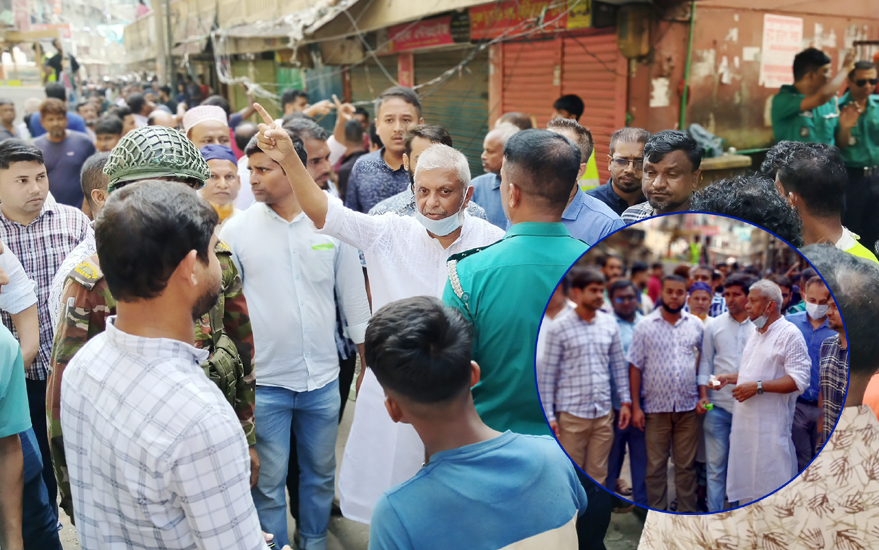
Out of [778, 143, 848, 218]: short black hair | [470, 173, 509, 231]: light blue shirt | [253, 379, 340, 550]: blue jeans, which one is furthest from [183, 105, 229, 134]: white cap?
[778, 143, 848, 218]: short black hair

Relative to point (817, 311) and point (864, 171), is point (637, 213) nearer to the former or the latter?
point (817, 311)

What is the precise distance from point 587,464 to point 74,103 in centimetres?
1903

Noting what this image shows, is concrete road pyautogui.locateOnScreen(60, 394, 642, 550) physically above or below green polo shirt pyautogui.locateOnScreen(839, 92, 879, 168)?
below

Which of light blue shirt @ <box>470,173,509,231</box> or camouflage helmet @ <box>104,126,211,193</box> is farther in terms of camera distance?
light blue shirt @ <box>470,173,509,231</box>

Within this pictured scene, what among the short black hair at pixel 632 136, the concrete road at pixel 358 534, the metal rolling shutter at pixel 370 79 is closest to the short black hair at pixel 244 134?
the concrete road at pixel 358 534

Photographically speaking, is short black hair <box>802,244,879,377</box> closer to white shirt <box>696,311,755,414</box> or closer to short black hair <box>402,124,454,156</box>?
white shirt <box>696,311,755,414</box>

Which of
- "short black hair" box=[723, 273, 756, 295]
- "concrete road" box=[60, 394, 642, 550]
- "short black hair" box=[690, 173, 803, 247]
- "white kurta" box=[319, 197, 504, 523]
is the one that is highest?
"short black hair" box=[690, 173, 803, 247]

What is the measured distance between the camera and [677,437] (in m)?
1.35

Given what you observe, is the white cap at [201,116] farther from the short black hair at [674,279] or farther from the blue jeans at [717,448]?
the blue jeans at [717,448]

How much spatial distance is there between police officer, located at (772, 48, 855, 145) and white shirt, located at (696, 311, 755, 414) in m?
4.22

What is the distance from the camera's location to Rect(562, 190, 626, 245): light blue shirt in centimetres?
272

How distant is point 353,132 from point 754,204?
4.59m

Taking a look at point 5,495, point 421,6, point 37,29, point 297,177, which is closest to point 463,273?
point 297,177

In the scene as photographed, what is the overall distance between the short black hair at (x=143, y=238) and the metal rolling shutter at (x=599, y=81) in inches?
216
